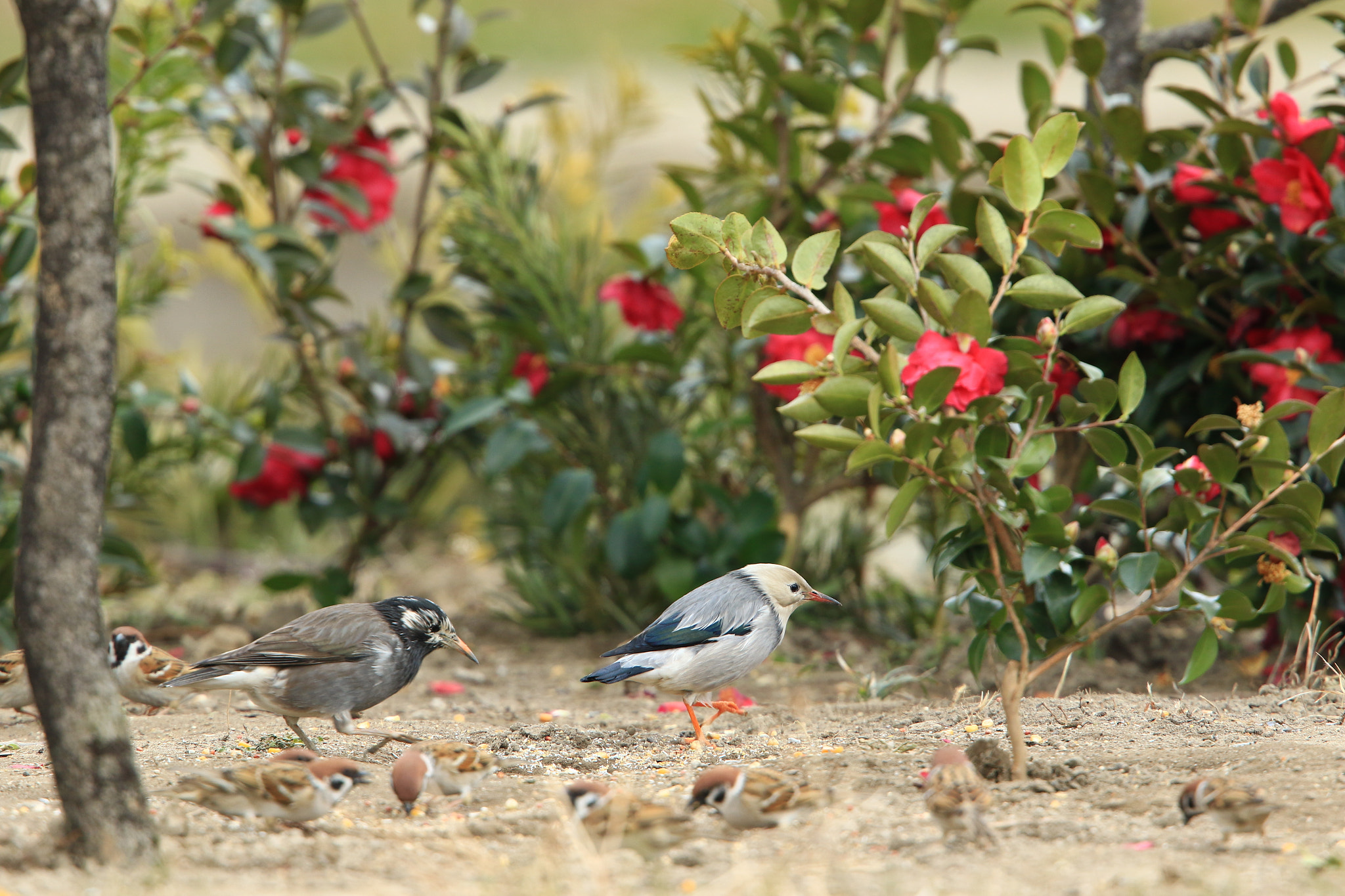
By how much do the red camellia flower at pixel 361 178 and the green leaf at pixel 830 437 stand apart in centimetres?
259

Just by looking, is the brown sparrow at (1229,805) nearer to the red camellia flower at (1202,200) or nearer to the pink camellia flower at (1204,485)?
the pink camellia flower at (1204,485)

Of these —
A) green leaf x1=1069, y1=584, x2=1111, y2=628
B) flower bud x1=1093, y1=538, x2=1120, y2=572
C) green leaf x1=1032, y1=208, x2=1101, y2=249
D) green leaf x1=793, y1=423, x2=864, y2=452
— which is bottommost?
green leaf x1=1069, y1=584, x2=1111, y2=628

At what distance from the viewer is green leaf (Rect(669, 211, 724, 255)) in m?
2.32

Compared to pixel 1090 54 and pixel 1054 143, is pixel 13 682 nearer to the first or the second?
pixel 1054 143

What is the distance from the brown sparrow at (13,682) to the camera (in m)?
3.12

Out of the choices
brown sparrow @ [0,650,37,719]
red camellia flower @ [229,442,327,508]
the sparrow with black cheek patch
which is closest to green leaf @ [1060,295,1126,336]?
the sparrow with black cheek patch

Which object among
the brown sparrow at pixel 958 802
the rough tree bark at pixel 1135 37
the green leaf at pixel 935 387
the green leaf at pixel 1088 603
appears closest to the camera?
the brown sparrow at pixel 958 802

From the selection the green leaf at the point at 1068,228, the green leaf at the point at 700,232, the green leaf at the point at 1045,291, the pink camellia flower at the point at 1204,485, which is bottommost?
the pink camellia flower at the point at 1204,485

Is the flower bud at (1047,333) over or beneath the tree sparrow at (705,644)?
over

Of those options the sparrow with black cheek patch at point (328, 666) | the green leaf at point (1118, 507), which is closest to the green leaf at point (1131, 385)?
the green leaf at point (1118, 507)

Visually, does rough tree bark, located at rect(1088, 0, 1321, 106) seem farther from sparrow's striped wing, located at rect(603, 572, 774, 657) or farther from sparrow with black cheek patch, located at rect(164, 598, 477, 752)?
sparrow with black cheek patch, located at rect(164, 598, 477, 752)

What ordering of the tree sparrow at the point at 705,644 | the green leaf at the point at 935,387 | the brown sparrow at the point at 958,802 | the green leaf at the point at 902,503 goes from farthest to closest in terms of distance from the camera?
the tree sparrow at the point at 705,644 < the green leaf at the point at 902,503 < the green leaf at the point at 935,387 < the brown sparrow at the point at 958,802

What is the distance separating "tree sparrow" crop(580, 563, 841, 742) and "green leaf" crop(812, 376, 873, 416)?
993 mm

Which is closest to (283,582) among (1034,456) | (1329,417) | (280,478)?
(280,478)
